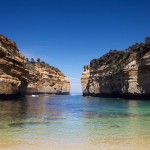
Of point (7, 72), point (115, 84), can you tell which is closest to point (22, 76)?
point (7, 72)

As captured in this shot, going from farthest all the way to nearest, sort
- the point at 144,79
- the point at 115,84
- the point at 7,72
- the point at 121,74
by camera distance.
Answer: the point at 115,84, the point at 121,74, the point at 144,79, the point at 7,72

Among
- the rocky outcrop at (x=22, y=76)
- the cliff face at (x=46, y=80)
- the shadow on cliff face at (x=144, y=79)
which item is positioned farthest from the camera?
the cliff face at (x=46, y=80)

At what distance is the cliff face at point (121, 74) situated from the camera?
190ft

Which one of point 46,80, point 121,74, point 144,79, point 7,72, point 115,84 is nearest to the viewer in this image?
point 7,72

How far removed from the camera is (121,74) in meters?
69.6

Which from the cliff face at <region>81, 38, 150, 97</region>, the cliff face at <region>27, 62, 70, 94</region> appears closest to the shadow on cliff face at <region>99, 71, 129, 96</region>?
the cliff face at <region>81, 38, 150, 97</region>

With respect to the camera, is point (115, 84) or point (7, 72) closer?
Result: point (7, 72)

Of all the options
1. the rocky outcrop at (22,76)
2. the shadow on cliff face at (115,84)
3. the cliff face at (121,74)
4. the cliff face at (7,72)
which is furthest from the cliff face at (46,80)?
the cliff face at (7,72)

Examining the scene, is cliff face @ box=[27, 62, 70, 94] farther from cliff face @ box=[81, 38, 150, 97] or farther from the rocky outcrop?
cliff face @ box=[81, 38, 150, 97]

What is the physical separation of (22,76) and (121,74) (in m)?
23.9

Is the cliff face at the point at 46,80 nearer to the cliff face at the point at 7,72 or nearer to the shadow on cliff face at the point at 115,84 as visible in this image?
the shadow on cliff face at the point at 115,84

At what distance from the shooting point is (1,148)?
10.6m

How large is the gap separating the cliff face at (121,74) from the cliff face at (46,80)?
758 inches

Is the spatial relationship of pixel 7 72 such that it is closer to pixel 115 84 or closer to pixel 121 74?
pixel 121 74
